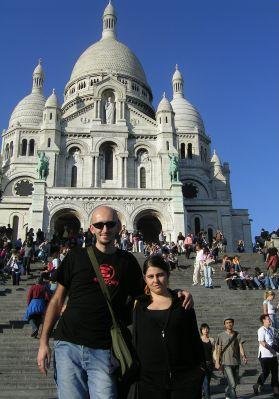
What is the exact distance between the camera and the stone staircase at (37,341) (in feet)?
29.6

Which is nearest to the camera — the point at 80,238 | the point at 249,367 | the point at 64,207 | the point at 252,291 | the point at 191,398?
the point at 191,398

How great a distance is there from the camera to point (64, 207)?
3434 centimetres

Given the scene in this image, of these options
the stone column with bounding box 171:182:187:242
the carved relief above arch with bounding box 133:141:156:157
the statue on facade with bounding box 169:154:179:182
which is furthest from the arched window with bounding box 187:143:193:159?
the stone column with bounding box 171:182:187:242

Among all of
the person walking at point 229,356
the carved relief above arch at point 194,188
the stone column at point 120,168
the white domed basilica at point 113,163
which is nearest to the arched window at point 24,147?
the white domed basilica at point 113,163

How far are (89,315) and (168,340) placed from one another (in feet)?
2.13

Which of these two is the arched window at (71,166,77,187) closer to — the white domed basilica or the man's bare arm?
the white domed basilica

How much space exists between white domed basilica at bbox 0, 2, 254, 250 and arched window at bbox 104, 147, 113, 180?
0.08m

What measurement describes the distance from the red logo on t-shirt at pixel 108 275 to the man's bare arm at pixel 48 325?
35 cm

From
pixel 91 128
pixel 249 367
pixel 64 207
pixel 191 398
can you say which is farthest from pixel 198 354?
pixel 91 128

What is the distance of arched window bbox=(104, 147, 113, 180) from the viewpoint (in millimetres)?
39703

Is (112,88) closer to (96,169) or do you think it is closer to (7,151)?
(96,169)

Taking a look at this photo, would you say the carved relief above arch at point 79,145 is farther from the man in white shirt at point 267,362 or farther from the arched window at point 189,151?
the man in white shirt at point 267,362

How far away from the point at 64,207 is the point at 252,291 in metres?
19.5

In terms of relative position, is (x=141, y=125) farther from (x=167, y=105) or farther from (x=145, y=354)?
(x=145, y=354)
